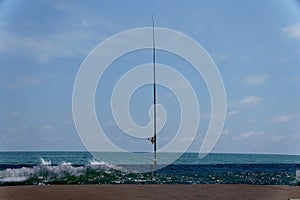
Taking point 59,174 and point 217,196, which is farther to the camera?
point 59,174

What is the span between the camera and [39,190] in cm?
816

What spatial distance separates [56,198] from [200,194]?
214cm

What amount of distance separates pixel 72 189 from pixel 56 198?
1012 mm

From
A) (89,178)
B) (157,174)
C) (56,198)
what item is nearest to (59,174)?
(89,178)

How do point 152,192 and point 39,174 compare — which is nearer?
point 152,192

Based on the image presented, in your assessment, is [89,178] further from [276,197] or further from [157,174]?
[276,197]

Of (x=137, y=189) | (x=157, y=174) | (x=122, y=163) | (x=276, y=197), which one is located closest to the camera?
(x=276, y=197)

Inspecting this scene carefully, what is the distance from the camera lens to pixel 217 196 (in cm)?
757

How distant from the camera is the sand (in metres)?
7.42

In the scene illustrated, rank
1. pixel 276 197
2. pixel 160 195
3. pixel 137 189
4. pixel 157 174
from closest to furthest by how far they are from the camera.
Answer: pixel 276 197 → pixel 160 195 → pixel 137 189 → pixel 157 174

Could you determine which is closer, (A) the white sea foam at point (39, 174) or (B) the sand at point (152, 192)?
(B) the sand at point (152, 192)

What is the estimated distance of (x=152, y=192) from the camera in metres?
7.98

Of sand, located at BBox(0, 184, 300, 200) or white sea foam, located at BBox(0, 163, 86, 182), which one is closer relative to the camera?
sand, located at BBox(0, 184, 300, 200)

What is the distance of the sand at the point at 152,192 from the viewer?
7.42 metres
